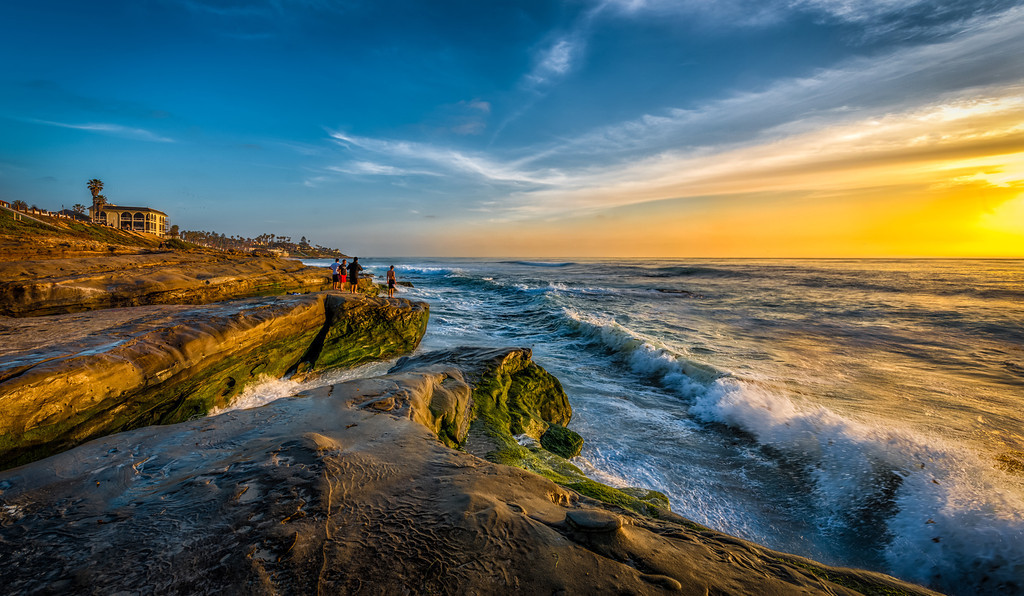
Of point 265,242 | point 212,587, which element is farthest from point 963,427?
point 265,242

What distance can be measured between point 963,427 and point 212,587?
963 centimetres

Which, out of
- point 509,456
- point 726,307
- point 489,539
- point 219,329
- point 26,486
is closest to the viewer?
point 489,539

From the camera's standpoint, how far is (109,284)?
888cm

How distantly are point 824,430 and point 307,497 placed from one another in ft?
23.7

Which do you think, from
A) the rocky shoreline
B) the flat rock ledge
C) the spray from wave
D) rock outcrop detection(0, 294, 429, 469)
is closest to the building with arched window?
rock outcrop detection(0, 294, 429, 469)

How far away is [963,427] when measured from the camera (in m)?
6.04

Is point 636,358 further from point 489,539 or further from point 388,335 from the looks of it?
point 489,539

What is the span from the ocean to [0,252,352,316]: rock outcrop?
4823 millimetres

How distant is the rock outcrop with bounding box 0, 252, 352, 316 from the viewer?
739 cm

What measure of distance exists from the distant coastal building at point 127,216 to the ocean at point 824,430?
215 feet

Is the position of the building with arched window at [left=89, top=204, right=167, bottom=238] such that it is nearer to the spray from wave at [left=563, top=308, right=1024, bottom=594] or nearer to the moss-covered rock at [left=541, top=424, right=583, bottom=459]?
the moss-covered rock at [left=541, top=424, right=583, bottom=459]

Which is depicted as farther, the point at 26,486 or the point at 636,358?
the point at 636,358

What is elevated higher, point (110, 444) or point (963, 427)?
point (110, 444)

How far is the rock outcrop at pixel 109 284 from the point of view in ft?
24.3
